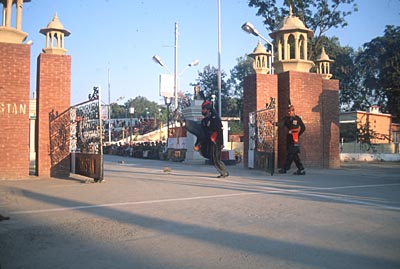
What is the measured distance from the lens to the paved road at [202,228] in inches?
168

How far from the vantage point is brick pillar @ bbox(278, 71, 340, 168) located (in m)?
17.1

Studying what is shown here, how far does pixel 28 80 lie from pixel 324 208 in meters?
10.1

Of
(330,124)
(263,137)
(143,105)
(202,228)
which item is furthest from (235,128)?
(143,105)

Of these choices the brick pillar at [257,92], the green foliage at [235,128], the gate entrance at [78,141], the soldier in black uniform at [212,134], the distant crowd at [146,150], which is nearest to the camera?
the gate entrance at [78,141]

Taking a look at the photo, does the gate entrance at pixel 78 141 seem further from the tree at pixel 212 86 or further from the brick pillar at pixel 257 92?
the tree at pixel 212 86

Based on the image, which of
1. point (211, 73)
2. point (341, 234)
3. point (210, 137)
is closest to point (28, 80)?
point (210, 137)

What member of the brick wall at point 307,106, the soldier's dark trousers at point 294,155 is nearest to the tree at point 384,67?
the brick wall at point 307,106

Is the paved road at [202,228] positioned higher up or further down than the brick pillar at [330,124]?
further down

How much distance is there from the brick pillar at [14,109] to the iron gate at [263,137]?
27.1ft

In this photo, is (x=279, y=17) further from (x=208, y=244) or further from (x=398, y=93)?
(x=208, y=244)

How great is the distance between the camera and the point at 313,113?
17625mm

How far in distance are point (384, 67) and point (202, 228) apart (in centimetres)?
3476

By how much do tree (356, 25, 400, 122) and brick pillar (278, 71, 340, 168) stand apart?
15580mm

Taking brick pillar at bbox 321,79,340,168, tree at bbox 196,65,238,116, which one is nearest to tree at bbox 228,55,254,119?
tree at bbox 196,65,238,116
